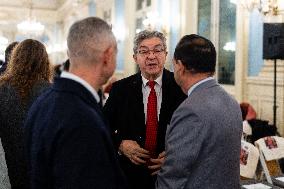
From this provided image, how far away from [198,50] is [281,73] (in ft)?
16.5

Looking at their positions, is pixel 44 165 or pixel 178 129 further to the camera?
pixel 178 129

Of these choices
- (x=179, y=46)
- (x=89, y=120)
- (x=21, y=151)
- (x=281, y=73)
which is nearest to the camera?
(x=89, y=120)

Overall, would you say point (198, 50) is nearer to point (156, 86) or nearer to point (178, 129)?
point (178, 129)

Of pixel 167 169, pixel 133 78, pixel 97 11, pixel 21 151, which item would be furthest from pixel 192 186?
pixel 97 11

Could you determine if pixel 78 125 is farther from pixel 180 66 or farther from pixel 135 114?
pixel 135 114

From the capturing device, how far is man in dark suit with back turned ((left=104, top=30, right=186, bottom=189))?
2582mm

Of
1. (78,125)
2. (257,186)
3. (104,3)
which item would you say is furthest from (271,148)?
(104,3)

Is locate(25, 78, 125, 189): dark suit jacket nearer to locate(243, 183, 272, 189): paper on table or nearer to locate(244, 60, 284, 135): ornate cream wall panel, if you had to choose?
locate(243, 183, 272, 189): paper on table

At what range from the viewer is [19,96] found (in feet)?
8.74

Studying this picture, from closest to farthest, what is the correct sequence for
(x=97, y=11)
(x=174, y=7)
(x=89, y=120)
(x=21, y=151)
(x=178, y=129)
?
(x=89, y=120)
(x=178, y=129)
(x=21, y=151)
(x=174, y=7)
(x=97, y=11)

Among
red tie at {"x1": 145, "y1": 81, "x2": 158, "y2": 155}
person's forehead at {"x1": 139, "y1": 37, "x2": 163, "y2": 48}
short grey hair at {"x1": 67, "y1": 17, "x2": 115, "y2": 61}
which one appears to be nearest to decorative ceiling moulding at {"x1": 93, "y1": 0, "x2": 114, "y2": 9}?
person's forehead at {"x1": 139, "y1": 37, "x2": 163, "y2": 48}

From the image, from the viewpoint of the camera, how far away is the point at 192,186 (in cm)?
200

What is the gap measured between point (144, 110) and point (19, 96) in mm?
754

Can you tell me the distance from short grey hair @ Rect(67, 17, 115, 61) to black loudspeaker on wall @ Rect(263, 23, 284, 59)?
15.7ft
